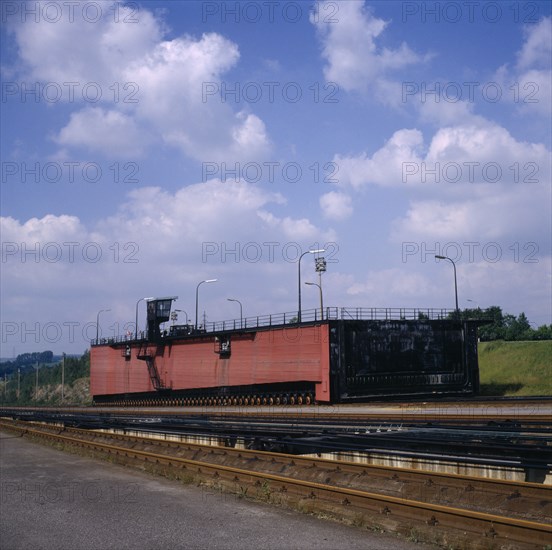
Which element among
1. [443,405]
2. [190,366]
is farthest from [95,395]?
[443,405]

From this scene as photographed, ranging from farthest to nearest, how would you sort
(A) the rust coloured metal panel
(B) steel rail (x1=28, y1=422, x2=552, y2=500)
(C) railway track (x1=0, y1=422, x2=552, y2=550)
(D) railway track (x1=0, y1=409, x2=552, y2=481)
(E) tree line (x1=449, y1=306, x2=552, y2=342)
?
(E) tree line (x1=449, y1=306, x2=552, y2=342)
(A) the rust coloured metal panel
(D) railway track (x1=0, y1=409, x2=552, y2=481)
(B) steel rail (x1=28, y1=422, x2=552, y2=500)
(C) railway track (x1=0, y1=422, x2=552, y2=550)

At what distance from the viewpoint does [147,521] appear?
34.6 ft

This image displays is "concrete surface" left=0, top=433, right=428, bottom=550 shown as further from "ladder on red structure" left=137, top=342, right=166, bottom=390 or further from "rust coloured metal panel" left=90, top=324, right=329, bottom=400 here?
"ladder on red structure" left=137, top=342, right=166, bottom=390

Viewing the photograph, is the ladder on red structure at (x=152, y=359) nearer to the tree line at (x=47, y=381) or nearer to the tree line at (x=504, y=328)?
the tree line at (x=504, y=328)

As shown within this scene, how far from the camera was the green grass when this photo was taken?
48219mm

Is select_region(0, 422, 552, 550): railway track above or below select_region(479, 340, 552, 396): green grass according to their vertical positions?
below

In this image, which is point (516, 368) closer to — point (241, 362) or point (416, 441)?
point (241, 362)

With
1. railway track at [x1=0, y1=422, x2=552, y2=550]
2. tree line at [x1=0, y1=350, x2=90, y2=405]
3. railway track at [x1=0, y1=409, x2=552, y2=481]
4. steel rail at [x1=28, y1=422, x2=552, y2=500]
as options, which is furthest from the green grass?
tree line at [x1=0, y1=350, x2=90, y2=405]

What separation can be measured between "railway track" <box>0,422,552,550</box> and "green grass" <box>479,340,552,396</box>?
35877mm

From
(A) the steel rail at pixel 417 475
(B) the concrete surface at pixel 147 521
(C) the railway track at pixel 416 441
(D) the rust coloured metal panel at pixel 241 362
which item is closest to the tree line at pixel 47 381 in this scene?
(D) the rust coloured metal panel at pixel 241 362

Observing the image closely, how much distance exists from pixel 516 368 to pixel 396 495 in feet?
152

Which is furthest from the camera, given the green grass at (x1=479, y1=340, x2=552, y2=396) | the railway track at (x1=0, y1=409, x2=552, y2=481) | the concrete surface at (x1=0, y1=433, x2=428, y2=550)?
the green grass at (x1=479, y1=340, x2=552, y2=396)

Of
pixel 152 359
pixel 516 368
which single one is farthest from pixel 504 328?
pixel 152 359

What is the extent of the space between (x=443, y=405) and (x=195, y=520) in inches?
864
